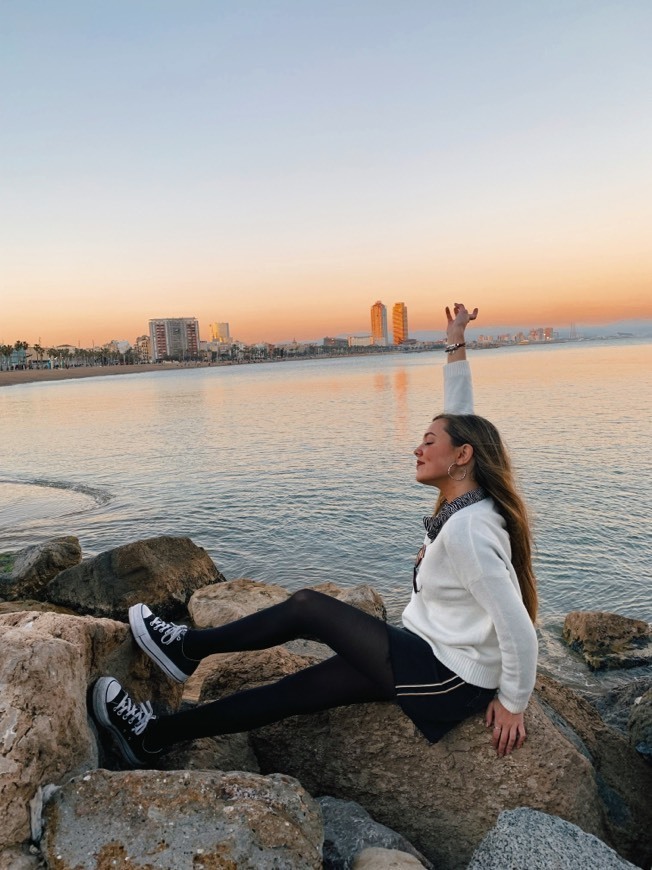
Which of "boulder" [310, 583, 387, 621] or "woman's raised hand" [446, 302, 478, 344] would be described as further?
"boulder" [310, 583, 387, 621]

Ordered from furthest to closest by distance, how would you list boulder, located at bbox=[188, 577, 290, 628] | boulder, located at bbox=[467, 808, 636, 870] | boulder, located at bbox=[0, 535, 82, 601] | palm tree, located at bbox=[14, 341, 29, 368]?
palm tree, located at bbox=[14, 341, 29, 368] < boulder, located at bbox=[0, 535, 82, 601] < boulder, located at bbox=[188, 577, 290, 628] < boulder, located at bbox=[467, 808, 636, 870]

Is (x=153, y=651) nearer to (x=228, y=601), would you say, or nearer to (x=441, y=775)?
(x=441, y=775)

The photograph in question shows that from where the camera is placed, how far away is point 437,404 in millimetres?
47969

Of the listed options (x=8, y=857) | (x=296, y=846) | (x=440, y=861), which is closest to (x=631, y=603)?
(x=440, y=861)

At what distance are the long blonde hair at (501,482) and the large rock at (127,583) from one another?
653 centimetres

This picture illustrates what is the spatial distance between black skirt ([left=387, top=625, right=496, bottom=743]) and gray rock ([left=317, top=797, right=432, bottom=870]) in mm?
529

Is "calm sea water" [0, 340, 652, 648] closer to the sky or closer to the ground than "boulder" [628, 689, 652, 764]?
closer to the ground

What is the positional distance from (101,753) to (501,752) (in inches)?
83.7

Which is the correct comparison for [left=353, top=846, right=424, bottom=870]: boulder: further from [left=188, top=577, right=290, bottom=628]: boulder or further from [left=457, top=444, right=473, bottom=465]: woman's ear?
[left=188, top=577, right=290, bottom=628]: boulder

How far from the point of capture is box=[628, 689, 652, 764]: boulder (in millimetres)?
4535

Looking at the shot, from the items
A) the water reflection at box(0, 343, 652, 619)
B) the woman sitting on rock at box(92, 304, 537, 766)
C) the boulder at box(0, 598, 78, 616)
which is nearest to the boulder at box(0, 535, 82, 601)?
the boulder at box(0, 598, 78, 616)

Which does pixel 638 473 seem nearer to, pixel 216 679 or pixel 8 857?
pixel 216 679

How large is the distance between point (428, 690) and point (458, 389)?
1.91m

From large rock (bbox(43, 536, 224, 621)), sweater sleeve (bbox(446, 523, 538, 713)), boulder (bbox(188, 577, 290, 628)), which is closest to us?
sweater sleeve (bbox(446, 523, 538, 713))
